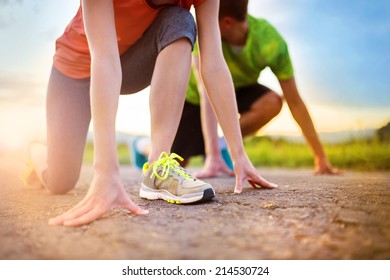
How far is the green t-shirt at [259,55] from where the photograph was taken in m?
2.40

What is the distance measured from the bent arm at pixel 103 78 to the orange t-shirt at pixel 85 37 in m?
0.32

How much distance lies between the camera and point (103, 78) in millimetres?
1150

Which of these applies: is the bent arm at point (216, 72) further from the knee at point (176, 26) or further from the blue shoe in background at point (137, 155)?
the blue shoe in background at point (137, 155)

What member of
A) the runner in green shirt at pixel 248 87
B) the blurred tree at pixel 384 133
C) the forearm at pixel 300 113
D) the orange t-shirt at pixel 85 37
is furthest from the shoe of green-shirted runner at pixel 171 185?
the blurred tree at pixel 384 133

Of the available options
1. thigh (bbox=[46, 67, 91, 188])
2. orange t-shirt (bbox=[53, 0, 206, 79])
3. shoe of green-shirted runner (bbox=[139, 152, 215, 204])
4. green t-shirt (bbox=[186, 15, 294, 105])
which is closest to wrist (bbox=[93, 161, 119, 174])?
shoe of green-shirted runner (bbox=[139, 152, 215, 204])

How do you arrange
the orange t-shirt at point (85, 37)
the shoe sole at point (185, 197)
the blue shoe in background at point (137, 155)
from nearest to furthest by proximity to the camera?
the shoe sole at point (185, 197), the orange t-shirt at point (85, 37), the blue shoe in background at point (137, 155)

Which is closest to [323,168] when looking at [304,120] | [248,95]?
[304,120]

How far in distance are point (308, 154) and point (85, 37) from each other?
2626 millimetres

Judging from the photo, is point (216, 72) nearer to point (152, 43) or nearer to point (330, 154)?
point (152, 43)

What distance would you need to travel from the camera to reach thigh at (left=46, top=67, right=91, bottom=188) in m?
1.80

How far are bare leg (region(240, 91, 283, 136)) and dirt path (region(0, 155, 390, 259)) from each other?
4.47 feet

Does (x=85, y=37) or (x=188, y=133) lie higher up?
(x=85, y=37)

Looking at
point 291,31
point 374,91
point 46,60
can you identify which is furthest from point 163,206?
point 291,31
